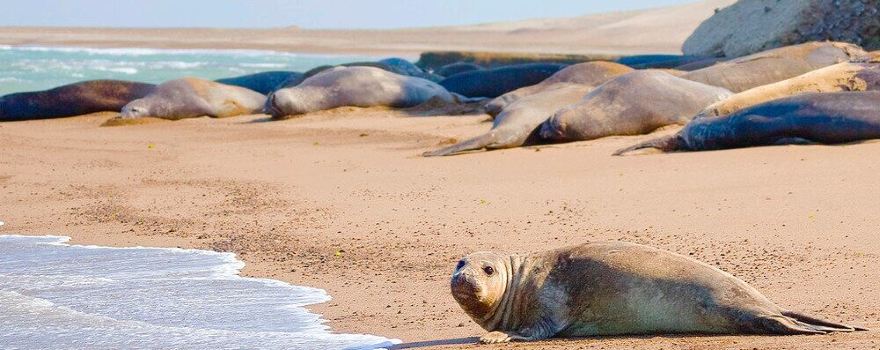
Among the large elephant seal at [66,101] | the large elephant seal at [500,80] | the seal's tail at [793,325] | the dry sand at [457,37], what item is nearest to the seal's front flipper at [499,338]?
the seal's tail at [793,325]

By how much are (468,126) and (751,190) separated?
6.07 meters

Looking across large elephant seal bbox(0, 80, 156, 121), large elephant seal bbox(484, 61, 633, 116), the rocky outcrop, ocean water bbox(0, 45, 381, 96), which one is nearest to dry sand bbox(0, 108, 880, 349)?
large elephant seal bbox(484, 61, 633, 116)

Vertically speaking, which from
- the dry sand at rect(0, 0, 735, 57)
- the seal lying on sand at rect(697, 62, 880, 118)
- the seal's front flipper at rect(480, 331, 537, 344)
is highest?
the seal lying on sand at rect(697, 62, 880, 118)

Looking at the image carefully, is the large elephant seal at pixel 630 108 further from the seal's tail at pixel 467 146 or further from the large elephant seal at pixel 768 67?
the large elephant seal at pixel 768 67

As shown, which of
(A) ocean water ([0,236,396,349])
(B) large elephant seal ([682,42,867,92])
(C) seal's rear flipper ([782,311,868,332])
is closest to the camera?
(C) seal's rear flipper ([782,311,868,332])

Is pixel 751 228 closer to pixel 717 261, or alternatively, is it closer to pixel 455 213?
pixel 717 261

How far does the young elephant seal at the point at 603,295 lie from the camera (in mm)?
4379

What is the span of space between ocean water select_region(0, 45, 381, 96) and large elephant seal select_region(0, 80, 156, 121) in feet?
22.4

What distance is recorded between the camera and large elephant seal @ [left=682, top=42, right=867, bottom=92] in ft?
42.4

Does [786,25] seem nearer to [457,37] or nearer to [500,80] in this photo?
[500,80]

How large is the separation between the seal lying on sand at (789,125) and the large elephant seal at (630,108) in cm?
120

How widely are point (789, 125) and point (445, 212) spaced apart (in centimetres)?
304

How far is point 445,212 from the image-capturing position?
7562 mm

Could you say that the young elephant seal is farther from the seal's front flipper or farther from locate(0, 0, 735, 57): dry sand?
locate(0, 0, 735, 57): dry sand
